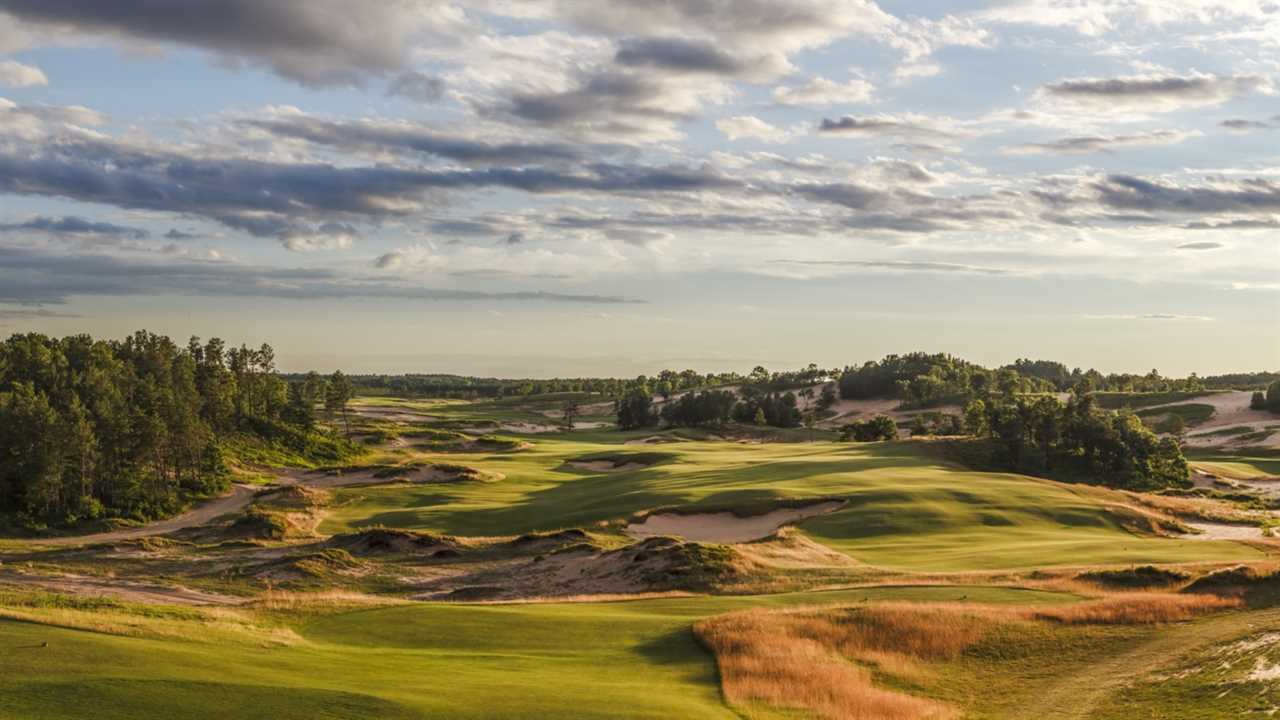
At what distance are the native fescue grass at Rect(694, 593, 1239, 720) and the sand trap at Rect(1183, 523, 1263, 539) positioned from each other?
105 ft

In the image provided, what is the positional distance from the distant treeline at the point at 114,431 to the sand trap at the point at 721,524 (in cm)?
4062

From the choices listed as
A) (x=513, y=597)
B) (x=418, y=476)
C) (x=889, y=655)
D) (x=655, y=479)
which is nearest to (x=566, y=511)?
(x=655, y=479)

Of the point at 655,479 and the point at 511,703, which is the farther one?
the point at 655,479

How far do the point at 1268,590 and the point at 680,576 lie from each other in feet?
66.4

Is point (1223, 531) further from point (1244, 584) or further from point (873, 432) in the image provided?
point (873, 432)

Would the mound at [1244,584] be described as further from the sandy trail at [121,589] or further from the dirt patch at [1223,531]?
the sandy trail at [121,589]

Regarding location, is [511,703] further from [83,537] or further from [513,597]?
[83,537]

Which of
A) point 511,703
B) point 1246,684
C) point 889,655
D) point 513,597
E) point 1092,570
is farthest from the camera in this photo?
point 513,597

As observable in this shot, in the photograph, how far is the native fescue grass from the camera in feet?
74.2

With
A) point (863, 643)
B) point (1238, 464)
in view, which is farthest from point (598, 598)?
point (1238, 464)

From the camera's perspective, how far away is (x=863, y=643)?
27.8 metres

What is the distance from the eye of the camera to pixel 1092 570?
38.0 meters

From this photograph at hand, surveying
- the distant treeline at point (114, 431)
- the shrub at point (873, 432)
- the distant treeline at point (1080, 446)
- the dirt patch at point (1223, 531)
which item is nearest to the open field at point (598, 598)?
the dirt patch at point (1223, 531)

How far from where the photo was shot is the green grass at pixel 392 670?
16.6 meters
